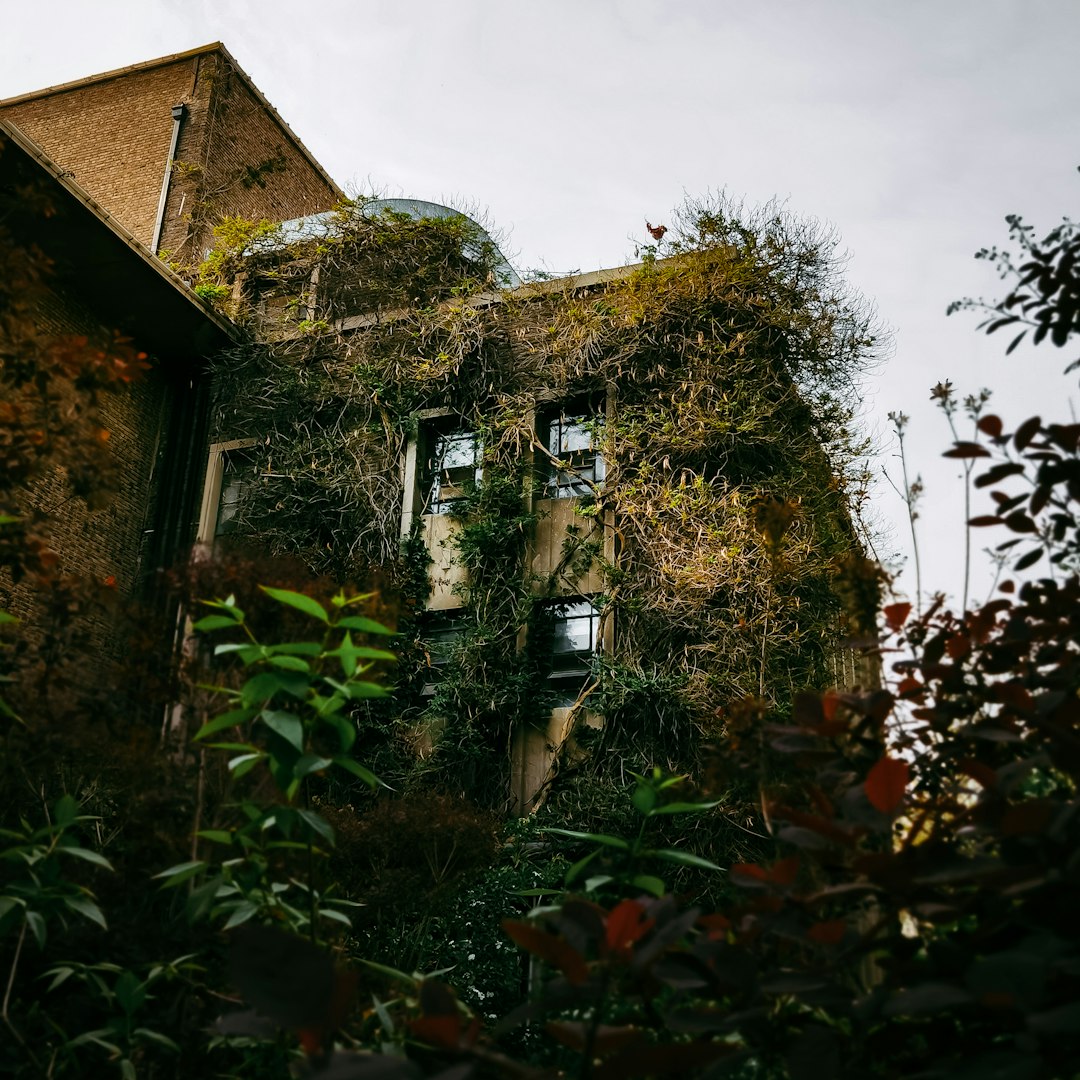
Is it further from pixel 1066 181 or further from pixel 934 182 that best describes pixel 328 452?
pixel 1066 181

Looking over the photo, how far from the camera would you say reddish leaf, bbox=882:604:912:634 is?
2211 mm

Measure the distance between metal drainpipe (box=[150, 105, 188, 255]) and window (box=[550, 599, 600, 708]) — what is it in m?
8.43

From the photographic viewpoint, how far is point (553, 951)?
4.32ft

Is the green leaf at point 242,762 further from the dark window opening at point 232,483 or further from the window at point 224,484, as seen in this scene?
the window at point 224,484

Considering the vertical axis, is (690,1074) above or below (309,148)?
below

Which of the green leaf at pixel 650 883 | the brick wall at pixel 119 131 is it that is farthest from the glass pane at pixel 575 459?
the green leaf at pixel 650 883

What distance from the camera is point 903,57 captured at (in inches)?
248

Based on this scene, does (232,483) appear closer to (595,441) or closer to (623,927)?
(595,441)

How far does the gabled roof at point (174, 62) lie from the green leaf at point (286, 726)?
17052mm

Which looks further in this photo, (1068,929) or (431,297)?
(431,297)

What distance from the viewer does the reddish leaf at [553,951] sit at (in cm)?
131

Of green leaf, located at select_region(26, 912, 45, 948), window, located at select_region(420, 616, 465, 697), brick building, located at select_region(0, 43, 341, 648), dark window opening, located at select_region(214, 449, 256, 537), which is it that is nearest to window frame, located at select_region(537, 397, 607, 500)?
window, located at select_region(420, 616, 465, 697)

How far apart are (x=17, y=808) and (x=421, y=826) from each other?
336cm

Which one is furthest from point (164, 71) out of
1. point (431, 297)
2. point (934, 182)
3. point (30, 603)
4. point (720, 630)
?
point (934, 182)
